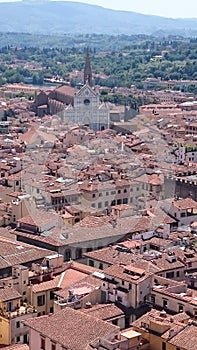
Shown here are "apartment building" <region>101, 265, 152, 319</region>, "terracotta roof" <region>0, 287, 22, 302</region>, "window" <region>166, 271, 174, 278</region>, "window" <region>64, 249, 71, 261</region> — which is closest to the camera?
"terracotta roof" <region>0, 287, 22, 302</region>

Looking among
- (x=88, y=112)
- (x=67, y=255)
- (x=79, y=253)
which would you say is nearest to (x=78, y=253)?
(x=79, y=253)

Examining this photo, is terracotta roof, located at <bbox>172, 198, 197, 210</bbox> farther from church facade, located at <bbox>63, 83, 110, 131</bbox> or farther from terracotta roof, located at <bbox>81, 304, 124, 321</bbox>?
church facade, located at <bbox>63, 83, 110, 131</bbox>

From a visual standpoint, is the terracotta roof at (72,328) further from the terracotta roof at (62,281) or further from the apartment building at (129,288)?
the terracotta roof at (62,281)

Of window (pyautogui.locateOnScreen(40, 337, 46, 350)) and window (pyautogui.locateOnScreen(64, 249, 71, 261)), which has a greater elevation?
window (pyautogui.locateOnScreen(40, 337, 46, 350))

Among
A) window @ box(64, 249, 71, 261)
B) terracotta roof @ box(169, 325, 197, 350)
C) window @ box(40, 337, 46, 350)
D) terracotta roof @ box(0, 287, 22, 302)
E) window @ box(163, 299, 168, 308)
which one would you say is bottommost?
window @ box(64, 249, 71, 261)

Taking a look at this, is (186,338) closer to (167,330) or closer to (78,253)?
(167,330)

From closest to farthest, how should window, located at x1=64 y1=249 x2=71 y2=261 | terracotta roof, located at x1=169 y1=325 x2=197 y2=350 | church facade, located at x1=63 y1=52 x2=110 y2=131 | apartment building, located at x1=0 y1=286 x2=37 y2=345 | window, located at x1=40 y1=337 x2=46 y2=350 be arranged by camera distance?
terracotta roof, located at x1=169 y1=325 x2=197 y2=350 < window, located at x1=40 y1=337 x2=46 y2=350 < apartment building, located at x1=0 y1=286 x2=37 y2=345 < window, located at x1=64 y1=249 x2=71 y2=261 < church facade, located at x1=63 y1=52 x2=110 y2=131

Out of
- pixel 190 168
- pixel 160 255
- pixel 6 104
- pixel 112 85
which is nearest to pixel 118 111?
pixel 6 104

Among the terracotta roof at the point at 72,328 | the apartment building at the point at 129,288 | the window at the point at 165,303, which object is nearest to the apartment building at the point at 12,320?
the terracotta roof at the point at 72,328

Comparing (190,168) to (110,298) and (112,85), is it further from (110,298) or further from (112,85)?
(112,85)

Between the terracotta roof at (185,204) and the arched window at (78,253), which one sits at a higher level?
the terracotta roof at (185,204)

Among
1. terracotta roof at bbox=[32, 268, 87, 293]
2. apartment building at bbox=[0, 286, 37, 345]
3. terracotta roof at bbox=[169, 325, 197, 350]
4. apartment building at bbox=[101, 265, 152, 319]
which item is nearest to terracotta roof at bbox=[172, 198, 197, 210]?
terracotta roof at bbox=[32, 268, 87, 293]
